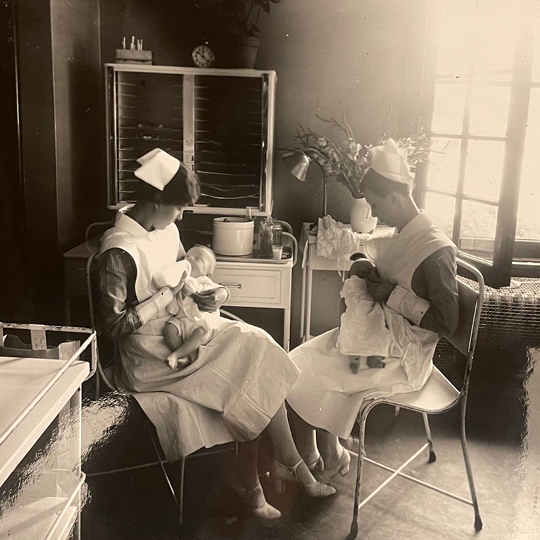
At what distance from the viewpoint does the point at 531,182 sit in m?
1.26

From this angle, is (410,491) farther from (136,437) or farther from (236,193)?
(236,193)

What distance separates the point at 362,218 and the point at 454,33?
1.28 feet

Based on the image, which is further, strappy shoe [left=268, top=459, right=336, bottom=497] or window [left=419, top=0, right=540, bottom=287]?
strappy shoe [left=268, top=459, right=336, bottom=497]

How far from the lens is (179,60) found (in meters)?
1.16

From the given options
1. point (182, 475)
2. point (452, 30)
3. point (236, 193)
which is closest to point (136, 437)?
point (182, 475)

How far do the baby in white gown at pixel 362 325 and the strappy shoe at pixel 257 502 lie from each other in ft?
1.12

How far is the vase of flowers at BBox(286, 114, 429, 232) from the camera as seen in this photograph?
119cm

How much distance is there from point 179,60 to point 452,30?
519 millimetres

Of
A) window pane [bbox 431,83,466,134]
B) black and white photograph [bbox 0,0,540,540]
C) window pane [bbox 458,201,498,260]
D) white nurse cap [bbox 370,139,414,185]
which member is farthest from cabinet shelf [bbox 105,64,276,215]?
window pane [bbox 458,201,498,260]

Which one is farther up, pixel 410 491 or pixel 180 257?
Result: pixel 180 257

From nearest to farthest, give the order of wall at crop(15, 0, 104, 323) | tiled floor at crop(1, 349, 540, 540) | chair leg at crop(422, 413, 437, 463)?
wall at crop(15, 0, 104, 323), tiled floor at crop(1, 349, 540, 540), chair leg at crop(422, 413, 437, 463)

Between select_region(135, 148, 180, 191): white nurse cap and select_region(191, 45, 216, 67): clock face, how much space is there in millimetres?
184

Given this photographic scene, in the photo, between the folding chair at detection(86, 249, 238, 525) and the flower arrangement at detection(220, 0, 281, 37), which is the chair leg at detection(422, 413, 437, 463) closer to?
the folding chair at detection(86, 249, 238, 525)

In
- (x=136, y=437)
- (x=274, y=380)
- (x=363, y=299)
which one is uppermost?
(x=363, y=299)
